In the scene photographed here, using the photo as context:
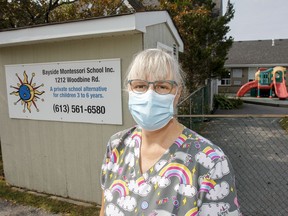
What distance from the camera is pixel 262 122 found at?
37.5 feet

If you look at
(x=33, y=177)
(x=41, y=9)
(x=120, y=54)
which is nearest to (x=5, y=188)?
(x=33, y=177)

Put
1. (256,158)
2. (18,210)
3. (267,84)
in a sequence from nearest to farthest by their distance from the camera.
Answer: (18,210) → (256,158) → (267,84)

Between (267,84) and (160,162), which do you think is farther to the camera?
(267,84)

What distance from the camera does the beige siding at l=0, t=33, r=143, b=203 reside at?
12.4ft

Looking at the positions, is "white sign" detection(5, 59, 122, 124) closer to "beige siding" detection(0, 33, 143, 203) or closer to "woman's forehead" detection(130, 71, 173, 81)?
"beige siding" detection(0, 33, 143, 203)

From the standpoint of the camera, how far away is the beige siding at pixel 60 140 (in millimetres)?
3773

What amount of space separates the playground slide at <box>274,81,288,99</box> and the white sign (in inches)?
711

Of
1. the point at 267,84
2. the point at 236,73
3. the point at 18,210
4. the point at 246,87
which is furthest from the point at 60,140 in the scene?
the point at 236,73

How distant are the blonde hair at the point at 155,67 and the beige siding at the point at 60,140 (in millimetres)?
2164

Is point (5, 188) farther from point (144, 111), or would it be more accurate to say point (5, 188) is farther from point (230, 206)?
point (230, 206)

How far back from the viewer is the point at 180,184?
4.34 ft

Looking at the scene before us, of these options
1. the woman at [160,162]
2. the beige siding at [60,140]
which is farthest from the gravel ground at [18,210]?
the woman at [160,162]

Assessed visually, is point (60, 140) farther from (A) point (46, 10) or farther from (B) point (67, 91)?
(A) point (46, 10)

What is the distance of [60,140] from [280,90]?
743 inches
